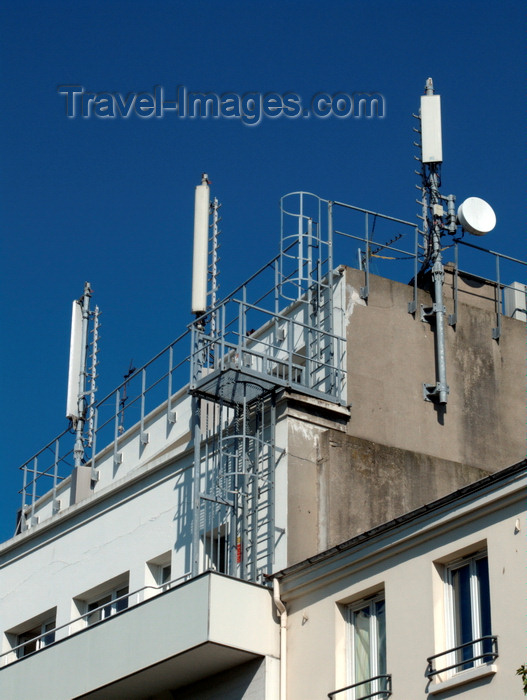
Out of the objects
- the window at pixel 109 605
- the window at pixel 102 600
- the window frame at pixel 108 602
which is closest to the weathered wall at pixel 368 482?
the window at pixel 102 600

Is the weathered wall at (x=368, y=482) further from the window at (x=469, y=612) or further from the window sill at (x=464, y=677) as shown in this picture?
the window sill at (x=464, y=677)

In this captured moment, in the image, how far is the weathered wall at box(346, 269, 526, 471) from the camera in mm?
28344

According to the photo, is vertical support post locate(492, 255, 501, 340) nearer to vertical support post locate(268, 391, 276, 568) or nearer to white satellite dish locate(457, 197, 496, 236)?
white satellite dish locate(457, 197, 496, 236)

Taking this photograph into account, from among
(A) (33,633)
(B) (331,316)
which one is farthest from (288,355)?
(A) (33,633)

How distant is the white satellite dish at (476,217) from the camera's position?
30.9 metres

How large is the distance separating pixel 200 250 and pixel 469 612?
11.3 m

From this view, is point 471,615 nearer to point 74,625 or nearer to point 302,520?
point 302,520

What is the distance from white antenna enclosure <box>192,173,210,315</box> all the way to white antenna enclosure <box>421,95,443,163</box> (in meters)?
4.59

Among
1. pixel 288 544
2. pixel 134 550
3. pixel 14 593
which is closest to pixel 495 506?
pixel 288 544

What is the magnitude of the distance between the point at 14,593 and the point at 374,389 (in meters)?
10.1

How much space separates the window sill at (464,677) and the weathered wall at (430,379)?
7389 millimetres

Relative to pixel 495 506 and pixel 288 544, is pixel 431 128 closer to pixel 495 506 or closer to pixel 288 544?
pixel 288 544

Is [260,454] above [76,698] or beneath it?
above

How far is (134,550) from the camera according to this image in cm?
2950
